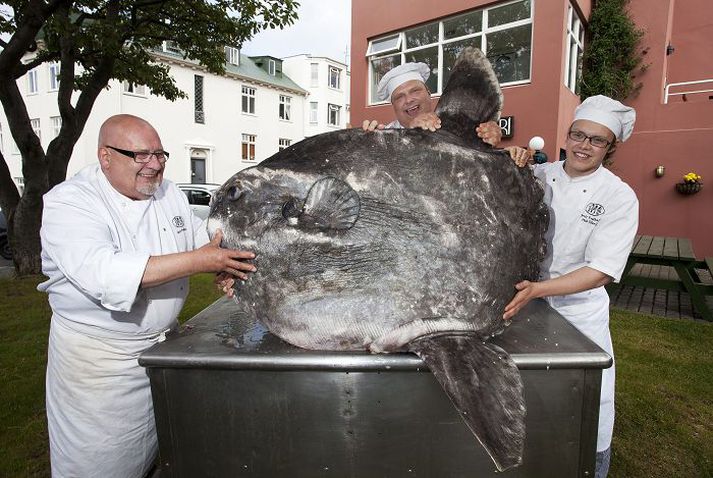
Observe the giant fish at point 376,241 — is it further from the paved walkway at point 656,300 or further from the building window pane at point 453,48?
the building window pane at point 453,48

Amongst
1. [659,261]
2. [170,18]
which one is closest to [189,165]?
[170,18]

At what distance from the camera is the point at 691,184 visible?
9766 mm

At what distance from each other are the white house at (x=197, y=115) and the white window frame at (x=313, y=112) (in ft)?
7.70

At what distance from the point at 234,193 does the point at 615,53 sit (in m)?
12.2

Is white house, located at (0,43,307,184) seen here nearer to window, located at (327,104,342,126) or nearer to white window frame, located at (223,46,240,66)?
white window frame, located at (223,46,240,66)

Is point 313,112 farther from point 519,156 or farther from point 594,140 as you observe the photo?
point 519,156

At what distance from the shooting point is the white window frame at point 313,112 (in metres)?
36.2

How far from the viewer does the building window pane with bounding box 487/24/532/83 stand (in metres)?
10.6

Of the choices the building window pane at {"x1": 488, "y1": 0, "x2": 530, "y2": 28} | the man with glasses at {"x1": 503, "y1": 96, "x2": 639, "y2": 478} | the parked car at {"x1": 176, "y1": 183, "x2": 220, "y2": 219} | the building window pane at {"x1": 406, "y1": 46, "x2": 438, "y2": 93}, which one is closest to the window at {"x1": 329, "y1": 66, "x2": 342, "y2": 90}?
the parked car at {"x1": 176, "y1": 183, "x2": 220, "y2": 219}

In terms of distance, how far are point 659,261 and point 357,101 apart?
9.58 meters

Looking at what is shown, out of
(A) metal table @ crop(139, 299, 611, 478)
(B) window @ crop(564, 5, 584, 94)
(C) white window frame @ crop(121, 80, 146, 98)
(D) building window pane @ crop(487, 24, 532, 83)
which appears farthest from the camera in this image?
(C) white window frame @ crop(121, 80, 146, 98)

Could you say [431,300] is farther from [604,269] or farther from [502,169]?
[604,269]

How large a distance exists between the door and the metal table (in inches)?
1077

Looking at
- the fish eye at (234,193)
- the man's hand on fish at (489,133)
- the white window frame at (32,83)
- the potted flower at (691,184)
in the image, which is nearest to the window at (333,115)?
the white window frame at (32,83)
